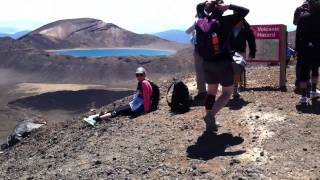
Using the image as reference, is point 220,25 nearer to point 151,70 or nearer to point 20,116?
point 20,116

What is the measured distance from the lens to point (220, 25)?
292 inches

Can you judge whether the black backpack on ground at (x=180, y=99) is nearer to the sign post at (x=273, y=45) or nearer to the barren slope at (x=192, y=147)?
the barren slope at (x=192, y=147)

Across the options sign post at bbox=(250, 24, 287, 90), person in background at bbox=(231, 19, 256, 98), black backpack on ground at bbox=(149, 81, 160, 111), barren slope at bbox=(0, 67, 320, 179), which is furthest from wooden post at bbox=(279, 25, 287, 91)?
black backpack on ground at bbox=(149, 81, 160, 111)

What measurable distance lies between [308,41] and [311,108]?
41.3 inches

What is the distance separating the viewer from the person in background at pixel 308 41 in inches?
337

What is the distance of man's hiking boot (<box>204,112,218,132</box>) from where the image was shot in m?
7.76

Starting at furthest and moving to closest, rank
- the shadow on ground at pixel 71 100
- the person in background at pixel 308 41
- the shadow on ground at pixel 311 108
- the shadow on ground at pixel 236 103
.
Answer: the shadow on ground at pixel 71 100
the shadow on ground at pixel 236 103
the shadow on ground at pixel 311 108
the person in background at pixel 308 41

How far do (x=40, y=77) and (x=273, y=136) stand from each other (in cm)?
4638

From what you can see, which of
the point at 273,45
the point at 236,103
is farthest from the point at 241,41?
the point at 273,45

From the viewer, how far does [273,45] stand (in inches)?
439

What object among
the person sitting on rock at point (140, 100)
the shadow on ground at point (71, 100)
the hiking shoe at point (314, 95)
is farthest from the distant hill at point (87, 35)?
the hiking shoe at point (314, 95)

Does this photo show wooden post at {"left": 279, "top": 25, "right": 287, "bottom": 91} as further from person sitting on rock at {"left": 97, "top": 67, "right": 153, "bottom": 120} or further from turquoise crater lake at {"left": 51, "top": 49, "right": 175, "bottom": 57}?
turquoise crater lake at {"left": 51, "top": 49, "right": 175, "bottom": 57}

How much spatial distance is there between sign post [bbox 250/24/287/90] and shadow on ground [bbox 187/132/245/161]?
347 centimetres

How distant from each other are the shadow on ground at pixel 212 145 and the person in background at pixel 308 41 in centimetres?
186
